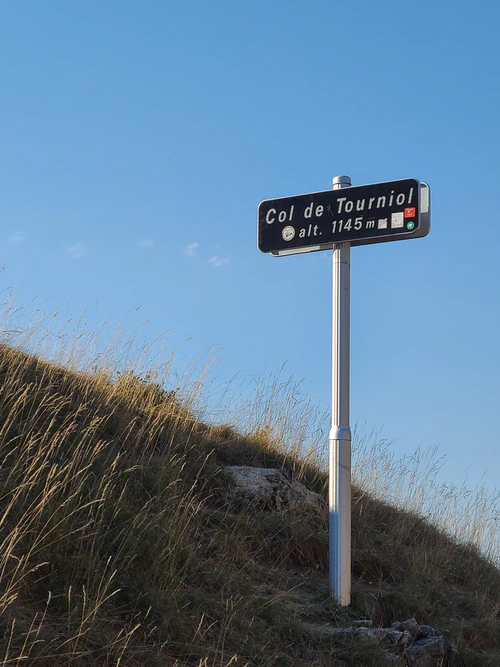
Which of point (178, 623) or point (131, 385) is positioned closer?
point (178, 623)

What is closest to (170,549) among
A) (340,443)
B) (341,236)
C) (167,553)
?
(167,553)

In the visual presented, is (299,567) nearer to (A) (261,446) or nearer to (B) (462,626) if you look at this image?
(B) (462,626)

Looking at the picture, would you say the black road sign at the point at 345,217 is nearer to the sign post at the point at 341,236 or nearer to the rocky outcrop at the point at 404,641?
the sign post at the point at 341,236

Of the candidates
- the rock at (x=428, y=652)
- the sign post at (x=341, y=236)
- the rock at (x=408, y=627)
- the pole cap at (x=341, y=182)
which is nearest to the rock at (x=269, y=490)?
the sign post at (x=341, y=236)

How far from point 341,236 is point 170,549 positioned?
2772 mm

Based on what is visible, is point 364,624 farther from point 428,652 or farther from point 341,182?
point 341,182

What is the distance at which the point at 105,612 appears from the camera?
3986 millimetres

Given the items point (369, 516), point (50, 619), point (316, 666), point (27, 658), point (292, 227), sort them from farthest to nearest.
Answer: point (369, 516), point (292, 227), point (316, 666), point (50, 619), point (27, 658)

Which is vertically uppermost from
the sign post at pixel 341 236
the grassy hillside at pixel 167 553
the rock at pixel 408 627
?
the sign post at pixel 341 236

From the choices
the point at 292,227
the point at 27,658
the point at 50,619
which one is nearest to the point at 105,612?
the point at 50,619

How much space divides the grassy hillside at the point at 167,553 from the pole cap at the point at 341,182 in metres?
2.70

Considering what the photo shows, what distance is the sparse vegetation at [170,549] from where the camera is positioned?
3953mm

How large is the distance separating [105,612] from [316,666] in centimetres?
144

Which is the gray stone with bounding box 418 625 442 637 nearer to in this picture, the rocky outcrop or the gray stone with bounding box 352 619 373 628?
the rocky outcrop
